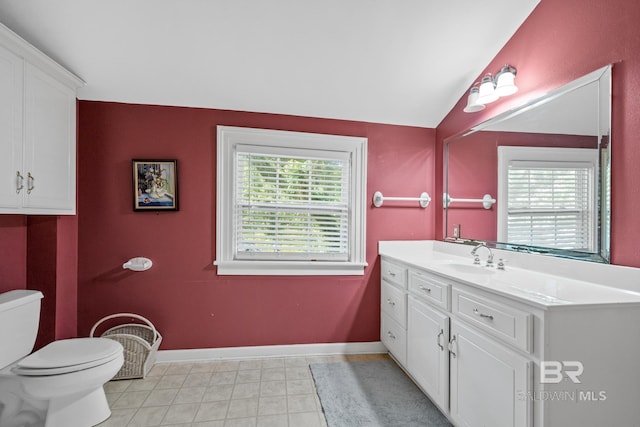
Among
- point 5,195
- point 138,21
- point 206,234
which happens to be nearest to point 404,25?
point 138,21

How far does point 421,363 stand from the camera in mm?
1988

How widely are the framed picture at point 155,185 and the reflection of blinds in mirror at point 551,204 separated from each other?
2419 mm

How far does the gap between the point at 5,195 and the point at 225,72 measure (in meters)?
1.45

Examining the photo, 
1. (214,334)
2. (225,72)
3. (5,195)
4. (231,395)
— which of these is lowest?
(231,395)

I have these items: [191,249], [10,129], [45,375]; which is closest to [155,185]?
[191,249]

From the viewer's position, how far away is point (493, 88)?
2.02m

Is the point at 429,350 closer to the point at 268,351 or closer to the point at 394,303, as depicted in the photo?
the point at 394,303

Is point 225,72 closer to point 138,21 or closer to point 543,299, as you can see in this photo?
point 138,21

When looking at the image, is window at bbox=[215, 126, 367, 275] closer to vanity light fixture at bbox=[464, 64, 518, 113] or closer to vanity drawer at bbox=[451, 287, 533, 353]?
vanity light fixture at bbox=[464, 64, 518, 113]

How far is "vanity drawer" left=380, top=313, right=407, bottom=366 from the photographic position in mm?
2256

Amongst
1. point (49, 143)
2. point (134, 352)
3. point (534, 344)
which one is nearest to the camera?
point (534, 344)

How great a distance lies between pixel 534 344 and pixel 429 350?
83 cm

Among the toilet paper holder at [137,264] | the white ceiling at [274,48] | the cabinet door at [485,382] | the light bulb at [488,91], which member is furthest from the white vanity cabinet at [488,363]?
the toilet paper holder at [137,264]

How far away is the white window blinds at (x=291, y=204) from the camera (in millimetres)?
2588
